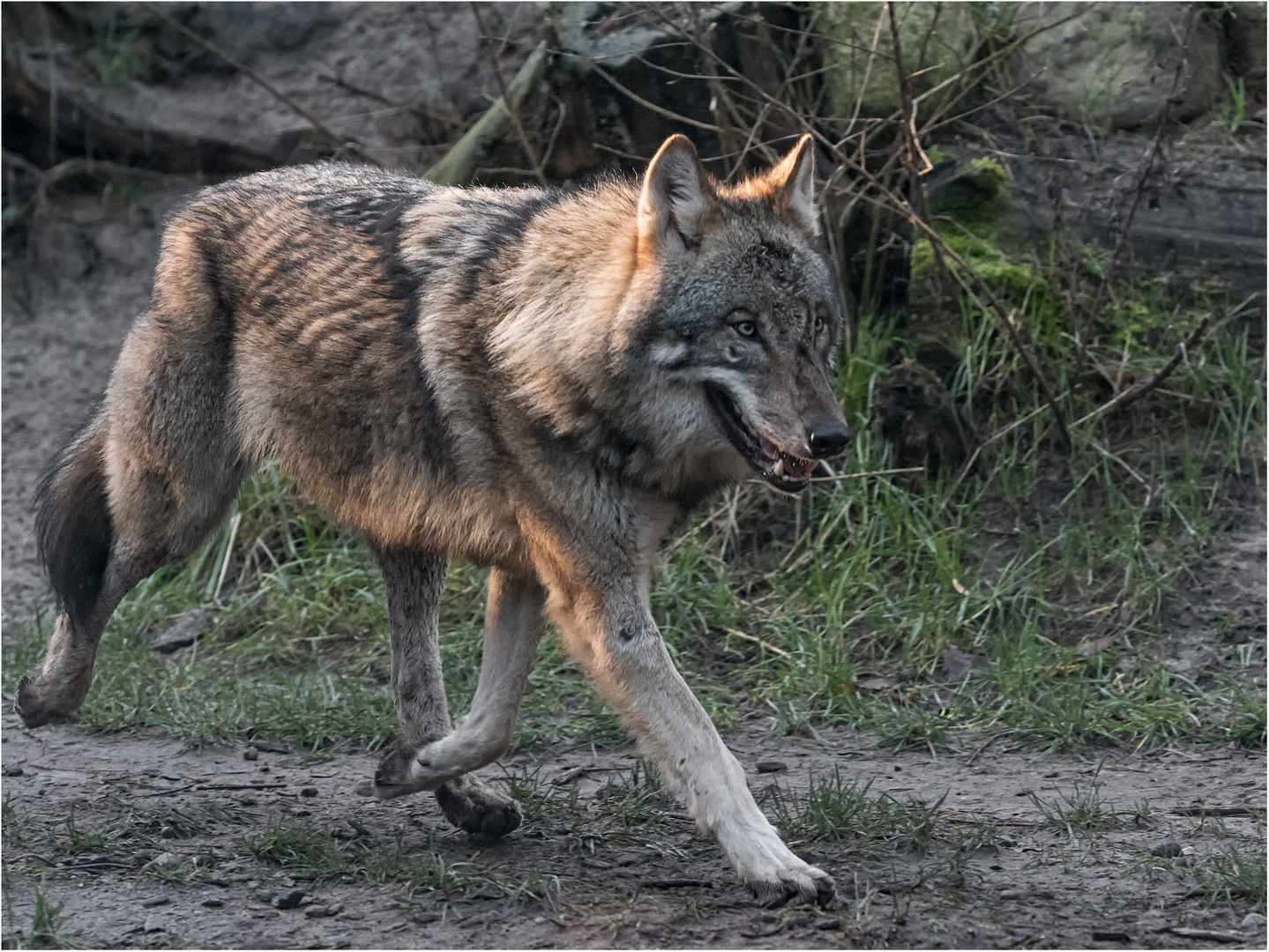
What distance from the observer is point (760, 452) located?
350 centimetres

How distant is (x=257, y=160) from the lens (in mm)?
9078

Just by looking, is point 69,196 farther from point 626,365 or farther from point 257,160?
point 626,365

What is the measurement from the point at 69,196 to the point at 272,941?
24.8 feet

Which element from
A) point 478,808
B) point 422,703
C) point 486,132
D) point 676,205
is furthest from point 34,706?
point 486,132

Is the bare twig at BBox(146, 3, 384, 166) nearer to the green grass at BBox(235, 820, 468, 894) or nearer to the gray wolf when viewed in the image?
the gray wolf

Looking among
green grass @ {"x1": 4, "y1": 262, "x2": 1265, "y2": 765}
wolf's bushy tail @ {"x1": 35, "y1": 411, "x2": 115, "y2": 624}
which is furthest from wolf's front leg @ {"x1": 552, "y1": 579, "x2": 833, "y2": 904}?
wolf's bushy tail @ {"x1": 35, "y1": 411, "x2": 115, "y2": 624}

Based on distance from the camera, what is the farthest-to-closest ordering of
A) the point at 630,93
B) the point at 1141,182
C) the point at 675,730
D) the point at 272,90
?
1. the point at 272,90
2. the point at 630,93
3. the point at 1141,182
4. the point at 675,730

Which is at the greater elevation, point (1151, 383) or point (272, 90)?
point (272, 90)

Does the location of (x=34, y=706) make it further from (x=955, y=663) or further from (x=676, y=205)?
(x=955, y=663)

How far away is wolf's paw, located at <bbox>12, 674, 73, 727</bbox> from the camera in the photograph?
448 cm

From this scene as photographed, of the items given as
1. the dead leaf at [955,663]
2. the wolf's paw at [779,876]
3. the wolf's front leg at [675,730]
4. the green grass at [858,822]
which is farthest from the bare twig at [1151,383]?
the wolf's paw at [779,876]

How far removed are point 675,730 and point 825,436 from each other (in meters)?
0.88

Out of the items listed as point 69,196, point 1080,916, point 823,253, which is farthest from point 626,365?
point 69,196

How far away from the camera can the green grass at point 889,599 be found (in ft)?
17.1
